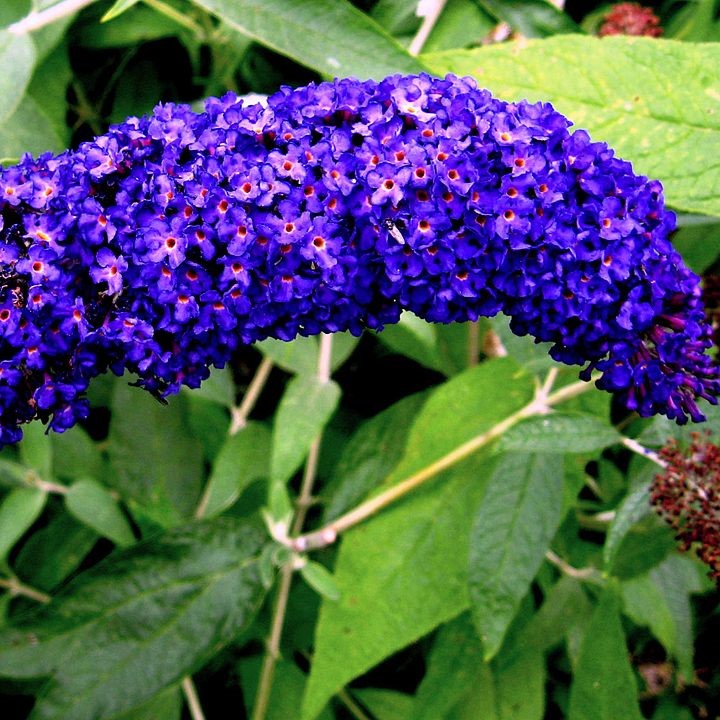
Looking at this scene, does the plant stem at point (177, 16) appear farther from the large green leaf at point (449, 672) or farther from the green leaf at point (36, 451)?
the large green leaf at point (449, 672)

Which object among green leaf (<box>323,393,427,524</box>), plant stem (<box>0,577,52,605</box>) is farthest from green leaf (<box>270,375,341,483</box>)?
plant stem (<box>0,577,52,605</box>)

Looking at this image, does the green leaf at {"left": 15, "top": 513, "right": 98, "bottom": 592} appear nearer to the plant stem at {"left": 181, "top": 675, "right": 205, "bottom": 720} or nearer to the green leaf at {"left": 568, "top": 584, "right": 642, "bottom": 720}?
the plant stem at {"left": 181, "top": 675, "right": 205, "bottom": 720}

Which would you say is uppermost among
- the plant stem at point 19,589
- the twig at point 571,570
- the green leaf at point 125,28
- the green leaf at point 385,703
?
the green leaf at point 125,28

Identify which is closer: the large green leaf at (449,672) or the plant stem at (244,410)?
the large green leaf at (449,672)

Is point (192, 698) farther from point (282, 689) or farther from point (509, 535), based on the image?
point (509, 535)

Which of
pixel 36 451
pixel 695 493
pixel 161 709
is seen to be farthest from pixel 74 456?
pixel 695 493

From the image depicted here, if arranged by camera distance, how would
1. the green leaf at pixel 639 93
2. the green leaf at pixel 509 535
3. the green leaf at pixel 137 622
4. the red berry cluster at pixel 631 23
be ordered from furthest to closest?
the red berry cluster at pixel 631 23
the green leaf at pixel 137 622
the green leaf at pixel 509 535
the green leaf at pixel 639 93

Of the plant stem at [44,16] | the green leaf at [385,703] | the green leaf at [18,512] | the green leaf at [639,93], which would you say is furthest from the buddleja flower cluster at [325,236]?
the green leaf at [385,703]

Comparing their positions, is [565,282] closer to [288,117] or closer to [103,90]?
[288,117]
